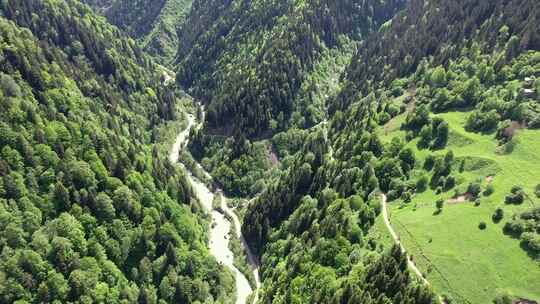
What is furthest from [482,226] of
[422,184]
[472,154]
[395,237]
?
[472,154]

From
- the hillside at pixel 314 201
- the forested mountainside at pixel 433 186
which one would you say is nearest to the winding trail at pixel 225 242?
the hillside at pixel 314 201

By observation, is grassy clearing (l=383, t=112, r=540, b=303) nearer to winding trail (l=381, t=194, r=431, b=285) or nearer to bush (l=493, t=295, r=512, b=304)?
winding trail (l=381, t=194, r=431, b=285)

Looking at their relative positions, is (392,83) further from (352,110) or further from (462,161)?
(462,161)

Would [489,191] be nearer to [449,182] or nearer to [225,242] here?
[449,182]

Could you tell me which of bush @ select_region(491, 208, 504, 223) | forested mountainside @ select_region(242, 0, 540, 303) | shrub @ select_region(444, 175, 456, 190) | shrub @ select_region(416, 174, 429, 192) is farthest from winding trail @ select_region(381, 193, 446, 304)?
bush @ select_region(491, 208, 504, 223)

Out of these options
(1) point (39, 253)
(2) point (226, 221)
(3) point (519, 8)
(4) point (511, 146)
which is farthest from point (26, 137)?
(3) point (519, 8)

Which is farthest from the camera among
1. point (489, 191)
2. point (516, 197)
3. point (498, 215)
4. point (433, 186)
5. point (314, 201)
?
point (314, 201)
